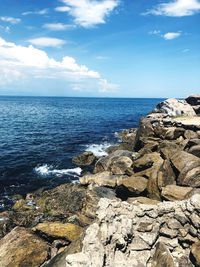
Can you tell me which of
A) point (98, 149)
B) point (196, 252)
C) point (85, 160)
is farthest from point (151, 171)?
point (98, 149)

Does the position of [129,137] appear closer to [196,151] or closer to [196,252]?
[196,151]

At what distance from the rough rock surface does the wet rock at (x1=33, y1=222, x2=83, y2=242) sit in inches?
251

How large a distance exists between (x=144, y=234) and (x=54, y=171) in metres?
28.1

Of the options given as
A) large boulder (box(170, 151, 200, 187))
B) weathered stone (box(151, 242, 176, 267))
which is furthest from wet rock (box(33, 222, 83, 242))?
large boulder (box(170, 151, 200, 187))

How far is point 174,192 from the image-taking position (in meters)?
20.5

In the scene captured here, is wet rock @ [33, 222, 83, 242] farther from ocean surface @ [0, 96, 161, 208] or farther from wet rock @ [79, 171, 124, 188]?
ocean surface @ [0, 96, 161, 208]

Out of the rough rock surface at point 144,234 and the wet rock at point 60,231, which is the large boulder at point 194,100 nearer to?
the wet rock at point 60,231

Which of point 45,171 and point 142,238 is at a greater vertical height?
point 142,238

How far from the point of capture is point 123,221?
13930mm

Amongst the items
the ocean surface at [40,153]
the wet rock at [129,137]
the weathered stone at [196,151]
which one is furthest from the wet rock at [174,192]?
the wet rock at [129,137]

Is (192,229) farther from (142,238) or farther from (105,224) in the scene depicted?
(105,224)

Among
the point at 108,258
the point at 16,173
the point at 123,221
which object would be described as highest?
the point at 123,221

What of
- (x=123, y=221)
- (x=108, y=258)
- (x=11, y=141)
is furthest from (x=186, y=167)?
(x=11, y=141)

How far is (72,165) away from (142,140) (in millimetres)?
10959
